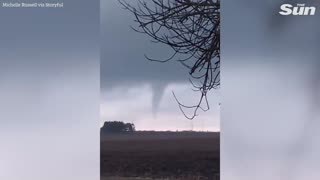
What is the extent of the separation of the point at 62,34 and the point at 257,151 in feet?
6.41

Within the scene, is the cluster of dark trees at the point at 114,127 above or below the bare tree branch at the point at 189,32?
below

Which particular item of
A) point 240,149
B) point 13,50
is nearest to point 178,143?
point 240,149

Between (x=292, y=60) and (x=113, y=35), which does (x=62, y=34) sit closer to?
(x=113, y=35)
